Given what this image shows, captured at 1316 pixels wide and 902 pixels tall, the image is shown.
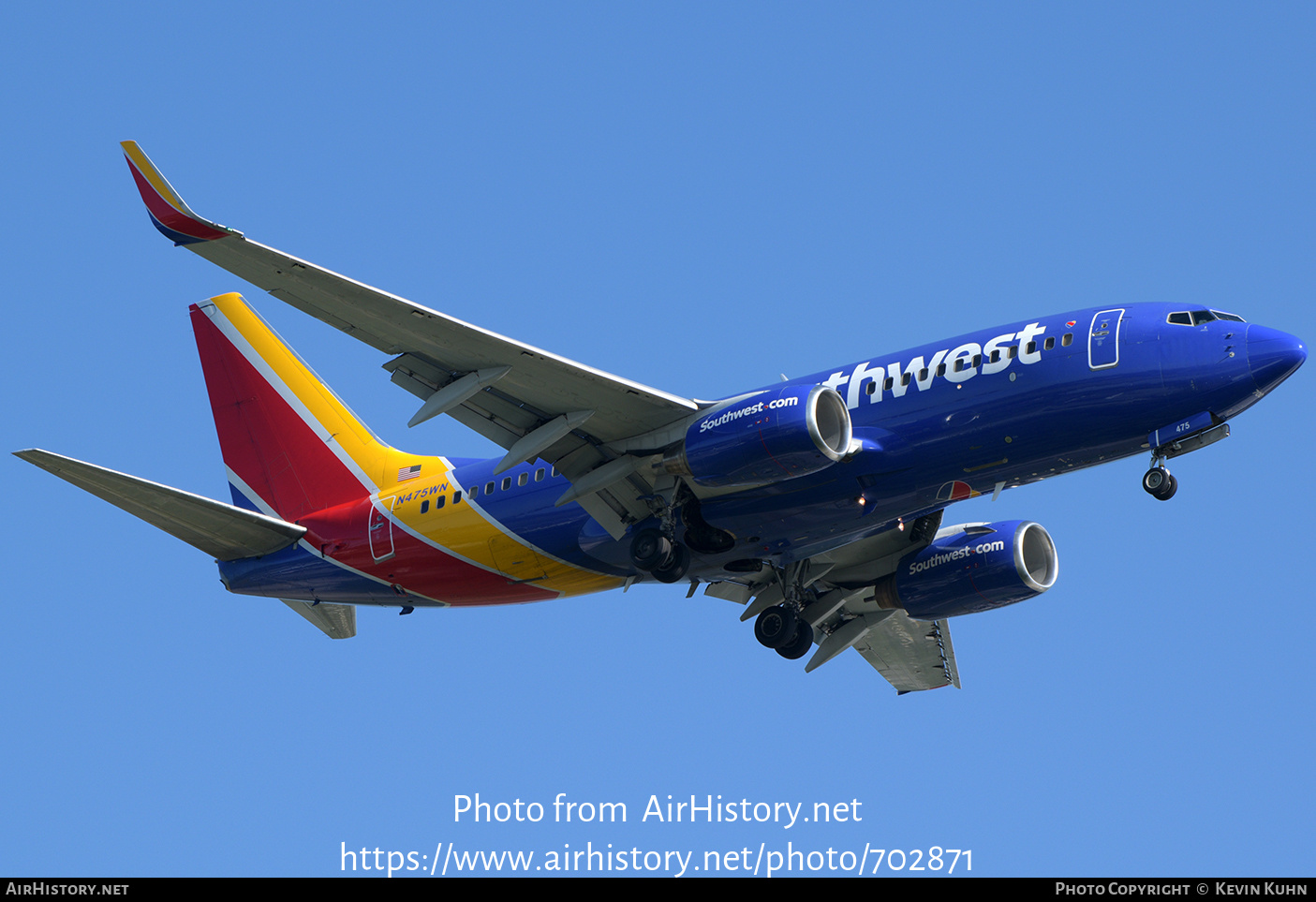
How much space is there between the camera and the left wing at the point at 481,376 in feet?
86.4

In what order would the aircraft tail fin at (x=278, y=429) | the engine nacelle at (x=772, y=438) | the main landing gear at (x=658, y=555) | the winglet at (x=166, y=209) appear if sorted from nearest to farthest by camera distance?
1. the winglet at (x=166, y=209)
2. the engine nacelle at (x=772, y=438)
3. the main landing gear at (x=658, y=555)
4. the aircraft tail fin at (x=278, y=429)

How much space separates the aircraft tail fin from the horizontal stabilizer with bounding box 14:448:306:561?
141cm

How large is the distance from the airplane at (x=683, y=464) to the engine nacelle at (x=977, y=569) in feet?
0.17

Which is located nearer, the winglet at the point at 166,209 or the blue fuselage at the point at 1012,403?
the winglet at the point at 166,209

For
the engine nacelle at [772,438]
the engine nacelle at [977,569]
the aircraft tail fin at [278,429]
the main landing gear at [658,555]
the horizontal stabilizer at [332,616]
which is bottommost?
the main landing gear at [658,555]

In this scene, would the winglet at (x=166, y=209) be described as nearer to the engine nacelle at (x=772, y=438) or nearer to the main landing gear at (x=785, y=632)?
the engine nacelle at (x=772, y=438)

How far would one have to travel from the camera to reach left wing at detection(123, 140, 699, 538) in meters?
26.3

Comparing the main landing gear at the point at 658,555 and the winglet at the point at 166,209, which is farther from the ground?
the winglet at the point at 166,209

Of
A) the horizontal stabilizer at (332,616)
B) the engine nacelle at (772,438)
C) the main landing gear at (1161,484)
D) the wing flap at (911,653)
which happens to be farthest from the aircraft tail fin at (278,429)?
the main landing gear at (1161,484)

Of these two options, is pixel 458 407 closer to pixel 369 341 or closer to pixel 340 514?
pixel 369 341

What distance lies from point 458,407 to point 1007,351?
1065 centimetres

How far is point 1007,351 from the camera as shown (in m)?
28.8

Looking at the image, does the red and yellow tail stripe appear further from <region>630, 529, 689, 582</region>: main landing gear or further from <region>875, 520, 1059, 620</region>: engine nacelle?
<region>875, 520, 1059, 620</region>: engine nacelle
